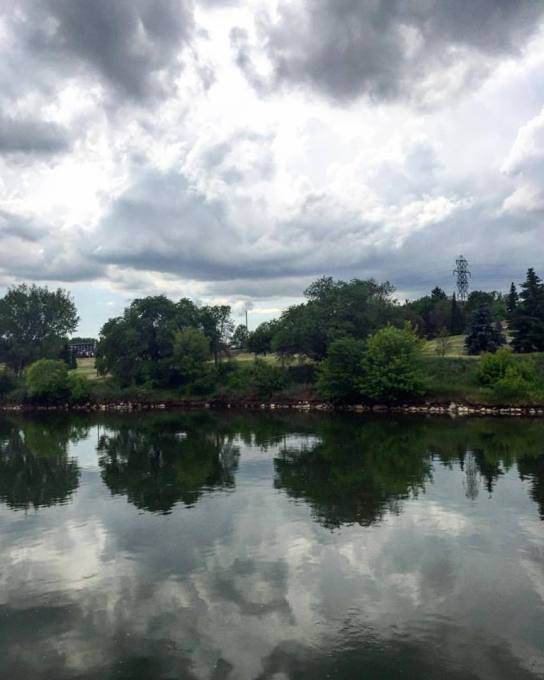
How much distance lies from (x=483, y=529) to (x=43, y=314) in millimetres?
100807

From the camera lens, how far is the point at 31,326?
106500 millimetres

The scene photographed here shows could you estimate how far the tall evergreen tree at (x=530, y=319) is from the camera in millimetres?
69562

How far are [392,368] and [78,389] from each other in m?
45.2

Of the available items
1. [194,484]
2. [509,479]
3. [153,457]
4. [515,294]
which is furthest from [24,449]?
[515,294]

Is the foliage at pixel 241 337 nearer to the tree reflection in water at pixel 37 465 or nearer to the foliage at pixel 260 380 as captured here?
the foliage at pixel 260 380

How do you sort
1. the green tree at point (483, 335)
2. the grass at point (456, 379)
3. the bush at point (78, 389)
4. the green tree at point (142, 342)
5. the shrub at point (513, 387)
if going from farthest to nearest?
the green tree at point (142, 342) → the bush at point (78, 389) → the green tree at point (483, 335) → the grass at point (456, 379) → the shrub at point (513, 387)

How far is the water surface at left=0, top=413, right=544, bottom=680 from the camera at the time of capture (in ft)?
40.0

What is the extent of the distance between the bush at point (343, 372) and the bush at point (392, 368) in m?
1.21

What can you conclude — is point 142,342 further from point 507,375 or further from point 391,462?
point 391,462

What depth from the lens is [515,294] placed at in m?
92.1

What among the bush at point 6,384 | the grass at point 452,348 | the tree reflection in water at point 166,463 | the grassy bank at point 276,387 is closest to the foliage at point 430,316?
the grass at point 452,348

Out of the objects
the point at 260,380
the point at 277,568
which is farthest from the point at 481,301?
the point at 277,568

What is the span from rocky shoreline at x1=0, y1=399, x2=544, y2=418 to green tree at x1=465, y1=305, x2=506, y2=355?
17.5 metres

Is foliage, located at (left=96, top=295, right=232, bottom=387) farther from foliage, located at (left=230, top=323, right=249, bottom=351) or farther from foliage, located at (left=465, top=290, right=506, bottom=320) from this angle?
foliage, located at (left=465, top=290, right=506, bottom=320)
